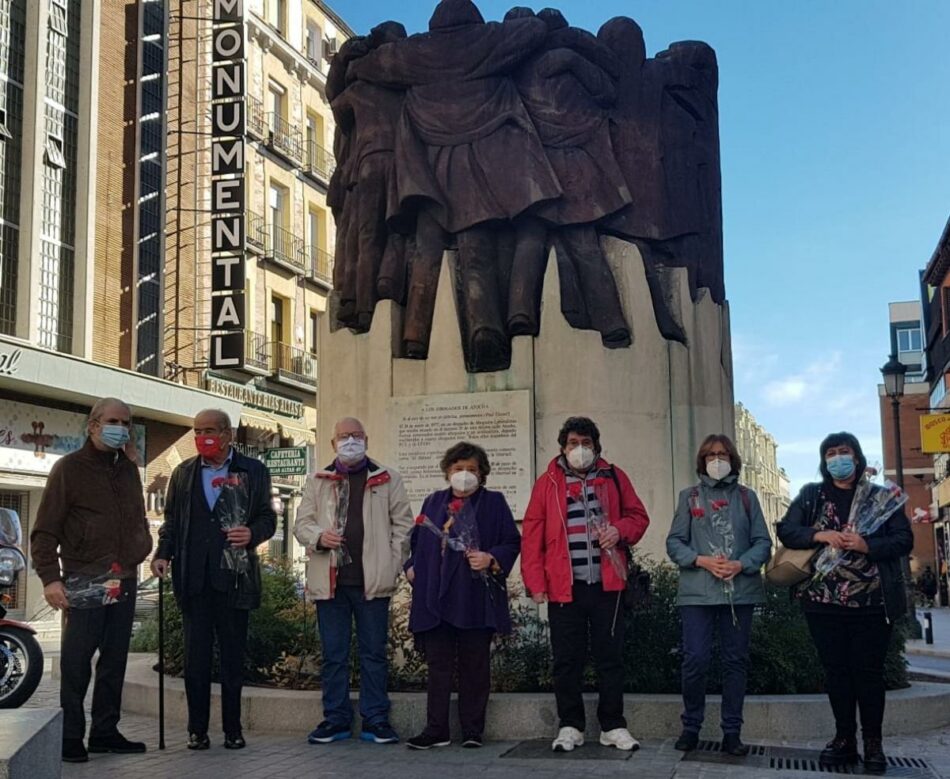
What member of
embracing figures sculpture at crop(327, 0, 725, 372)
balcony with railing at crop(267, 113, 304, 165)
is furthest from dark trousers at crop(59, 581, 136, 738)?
balcony with railing at crop(267, 113, 304, 165)

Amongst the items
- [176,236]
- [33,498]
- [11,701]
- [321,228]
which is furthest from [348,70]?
[321,228]

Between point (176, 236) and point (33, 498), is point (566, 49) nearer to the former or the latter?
point (33, 498)

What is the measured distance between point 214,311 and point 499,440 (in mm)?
21762

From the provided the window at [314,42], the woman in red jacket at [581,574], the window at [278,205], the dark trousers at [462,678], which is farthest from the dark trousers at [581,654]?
the window at [314,42]

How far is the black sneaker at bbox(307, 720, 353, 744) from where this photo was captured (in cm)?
752

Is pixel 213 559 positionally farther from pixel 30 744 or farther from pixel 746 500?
pixel 746 500

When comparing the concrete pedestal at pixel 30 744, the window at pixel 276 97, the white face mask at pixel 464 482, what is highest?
the window at pixel 276 97

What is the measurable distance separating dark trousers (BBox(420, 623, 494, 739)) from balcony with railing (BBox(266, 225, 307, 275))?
1162 inches

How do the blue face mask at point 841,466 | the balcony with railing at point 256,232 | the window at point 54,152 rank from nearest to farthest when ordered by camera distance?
1. the blue face mask at point 841,466
2. the window at point 54,152
3. the balcony with railing at point 256,232

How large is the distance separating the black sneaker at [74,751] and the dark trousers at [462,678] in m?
2.06

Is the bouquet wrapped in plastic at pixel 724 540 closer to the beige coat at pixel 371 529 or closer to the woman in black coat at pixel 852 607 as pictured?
the woman in black coat at pixel 852 607

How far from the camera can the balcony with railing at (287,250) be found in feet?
119

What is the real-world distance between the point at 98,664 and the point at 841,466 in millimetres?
4710

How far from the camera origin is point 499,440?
10.2 metres
